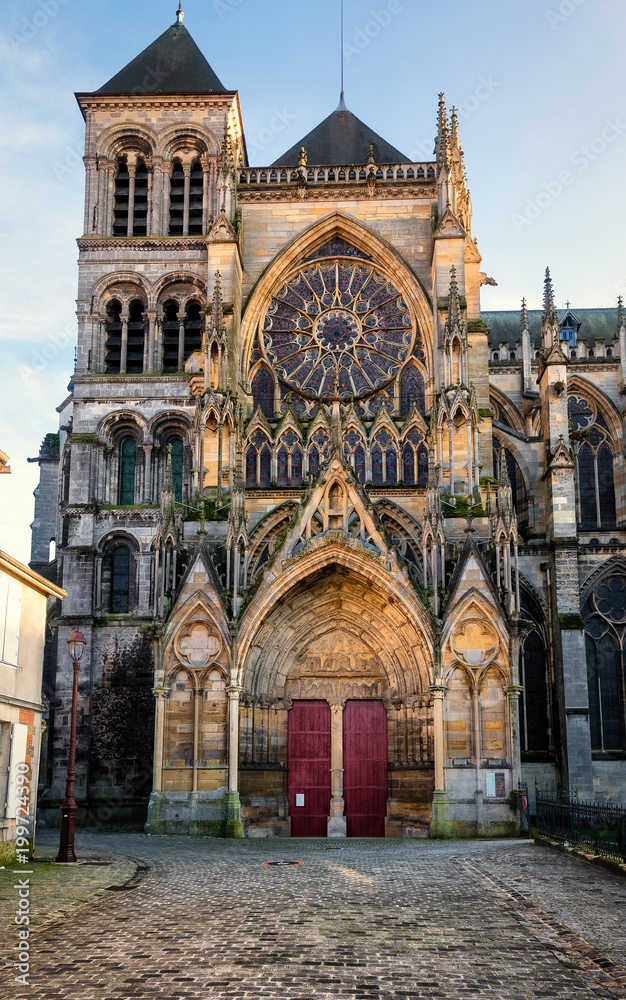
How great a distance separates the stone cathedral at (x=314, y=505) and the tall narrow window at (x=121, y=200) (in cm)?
9

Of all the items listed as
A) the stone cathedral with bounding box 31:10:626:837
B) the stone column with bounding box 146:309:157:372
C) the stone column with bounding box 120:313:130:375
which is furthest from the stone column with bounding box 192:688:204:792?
the stone column with bounding box 120:313:130:375

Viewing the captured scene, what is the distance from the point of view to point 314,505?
23.0 m

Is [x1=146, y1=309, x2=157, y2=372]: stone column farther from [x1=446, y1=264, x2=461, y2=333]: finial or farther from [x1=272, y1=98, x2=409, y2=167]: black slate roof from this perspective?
[x1=446, y1=264, x2=461, y2=333]: finial

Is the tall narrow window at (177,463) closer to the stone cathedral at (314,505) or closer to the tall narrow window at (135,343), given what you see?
the stone cathedral at (314,505)

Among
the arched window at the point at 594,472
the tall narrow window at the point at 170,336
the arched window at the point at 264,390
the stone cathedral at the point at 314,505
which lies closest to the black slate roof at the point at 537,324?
the stone cathedral at the point at 314,505

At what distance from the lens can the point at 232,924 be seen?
33.9ft

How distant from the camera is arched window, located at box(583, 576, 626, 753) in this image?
106 feet

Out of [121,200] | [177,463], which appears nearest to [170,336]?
[177,463]

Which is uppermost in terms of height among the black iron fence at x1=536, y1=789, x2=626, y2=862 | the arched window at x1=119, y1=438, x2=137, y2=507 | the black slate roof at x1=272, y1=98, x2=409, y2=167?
the black slate roof at x1=272, y1=98, x2=409, y2=167

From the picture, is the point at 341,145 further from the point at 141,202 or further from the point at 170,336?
the point at 170,336

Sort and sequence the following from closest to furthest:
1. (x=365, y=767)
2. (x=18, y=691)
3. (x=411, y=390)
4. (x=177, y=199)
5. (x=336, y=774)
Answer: (x=18, y=691) → (x=336, y=774) → (x=365, y=767) → (x=411, y=390) → (x=177, y=199)

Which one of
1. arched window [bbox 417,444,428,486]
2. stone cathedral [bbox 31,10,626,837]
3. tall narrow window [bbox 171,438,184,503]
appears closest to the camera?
stone cathedral [bbox 31,10,626,837]

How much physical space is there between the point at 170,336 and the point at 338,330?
710cm

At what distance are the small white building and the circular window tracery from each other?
1156 centimetres
